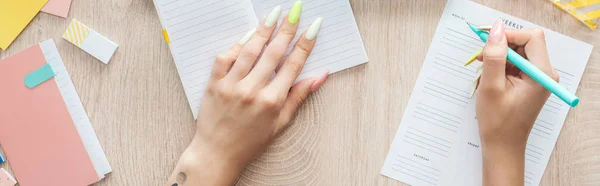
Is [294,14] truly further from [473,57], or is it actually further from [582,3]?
[582,3]

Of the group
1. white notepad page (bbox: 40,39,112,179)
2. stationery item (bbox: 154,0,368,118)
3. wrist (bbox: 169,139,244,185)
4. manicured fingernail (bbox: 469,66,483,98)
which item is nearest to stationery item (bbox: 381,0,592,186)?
manicured fingernail (bbox: 469,66,483,98)

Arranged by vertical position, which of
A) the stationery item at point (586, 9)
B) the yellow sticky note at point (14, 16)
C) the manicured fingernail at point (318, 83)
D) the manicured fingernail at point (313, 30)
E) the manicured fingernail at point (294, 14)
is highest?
the yellow sticky note at point (14, 16)

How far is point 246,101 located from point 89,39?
293 mm

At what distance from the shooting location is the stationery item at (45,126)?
2.77 feet

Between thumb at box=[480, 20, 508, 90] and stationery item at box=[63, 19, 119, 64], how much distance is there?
0.58m

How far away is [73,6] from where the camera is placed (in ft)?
2.77

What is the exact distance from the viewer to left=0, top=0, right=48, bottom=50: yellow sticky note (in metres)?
0.84

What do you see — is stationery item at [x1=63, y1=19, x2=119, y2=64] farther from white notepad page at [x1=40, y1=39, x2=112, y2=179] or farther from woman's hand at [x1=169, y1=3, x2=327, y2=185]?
woman's hand at [x1=169, y1=3, x2=327, y2=185]

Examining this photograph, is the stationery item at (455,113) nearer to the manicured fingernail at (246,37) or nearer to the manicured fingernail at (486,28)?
the manicured fingernail at (486,28)

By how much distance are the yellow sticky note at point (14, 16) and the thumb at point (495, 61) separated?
703 millimetres

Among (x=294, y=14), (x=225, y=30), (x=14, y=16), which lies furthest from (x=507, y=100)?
(x=14, y=16)

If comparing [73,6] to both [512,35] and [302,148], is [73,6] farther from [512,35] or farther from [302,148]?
[512,35]

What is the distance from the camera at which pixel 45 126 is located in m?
0.84

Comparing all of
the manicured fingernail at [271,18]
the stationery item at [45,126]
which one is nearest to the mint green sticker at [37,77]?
the stationery item at [45,126]
